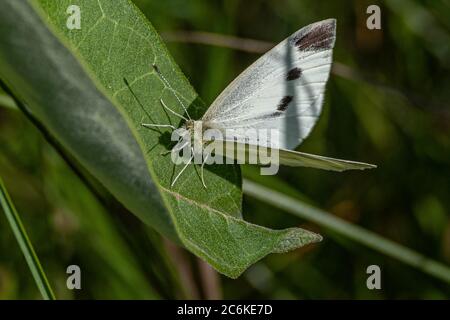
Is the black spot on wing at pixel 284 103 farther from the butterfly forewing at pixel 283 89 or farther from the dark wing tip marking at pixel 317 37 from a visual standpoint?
the dark wing tip marking at pixel 317 37

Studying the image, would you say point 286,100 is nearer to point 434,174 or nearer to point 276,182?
point 276,182

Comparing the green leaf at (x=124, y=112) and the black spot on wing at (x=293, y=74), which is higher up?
the black spot on wing at (x=293, y=74)

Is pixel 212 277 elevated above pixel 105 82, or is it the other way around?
pixel 105 82

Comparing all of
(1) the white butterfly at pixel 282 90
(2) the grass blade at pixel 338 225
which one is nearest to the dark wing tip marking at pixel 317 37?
(1) the white butterfly at pixel 282 90

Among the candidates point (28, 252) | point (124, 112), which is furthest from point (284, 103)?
point (124, 112)

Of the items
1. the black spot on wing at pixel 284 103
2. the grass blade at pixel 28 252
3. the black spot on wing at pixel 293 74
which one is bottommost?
the grass blade at pixel 28 252

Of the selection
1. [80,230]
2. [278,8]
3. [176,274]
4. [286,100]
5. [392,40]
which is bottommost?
[176,274]
